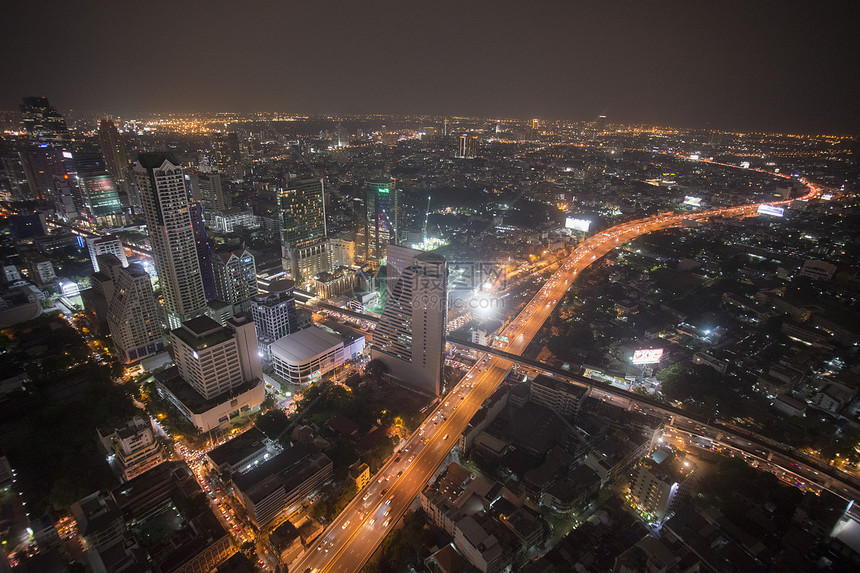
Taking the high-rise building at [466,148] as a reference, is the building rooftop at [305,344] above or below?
below

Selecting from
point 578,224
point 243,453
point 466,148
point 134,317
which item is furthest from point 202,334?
point 466,148

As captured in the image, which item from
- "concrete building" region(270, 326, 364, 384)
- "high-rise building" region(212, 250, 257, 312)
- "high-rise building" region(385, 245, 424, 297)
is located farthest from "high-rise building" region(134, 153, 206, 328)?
"high-rise building" region(385, 245, 424, 297)

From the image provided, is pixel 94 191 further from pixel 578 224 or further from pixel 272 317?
pixel 578 224

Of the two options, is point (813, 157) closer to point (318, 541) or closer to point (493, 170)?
point (493, 170)

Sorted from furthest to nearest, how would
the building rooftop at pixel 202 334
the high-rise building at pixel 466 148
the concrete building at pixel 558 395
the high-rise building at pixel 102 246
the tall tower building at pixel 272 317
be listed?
the high-rise building at pixel 466 148, the high-rise building at pixel 102 246, the tall tower building at pixel 272 317, the concrete building at pixel 558 395, the building rooftop at pixel 202 334

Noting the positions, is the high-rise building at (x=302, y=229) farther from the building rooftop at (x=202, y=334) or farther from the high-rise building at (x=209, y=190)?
the high-rise building at (x=209, y=190)

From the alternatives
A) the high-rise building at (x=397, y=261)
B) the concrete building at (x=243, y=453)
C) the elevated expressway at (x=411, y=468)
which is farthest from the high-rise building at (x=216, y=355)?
the elevated expressway at (x=411, y=468)

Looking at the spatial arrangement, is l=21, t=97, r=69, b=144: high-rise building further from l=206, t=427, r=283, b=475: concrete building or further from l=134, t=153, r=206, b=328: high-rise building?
l=206, t=427, r=283, b=475: concrete building
